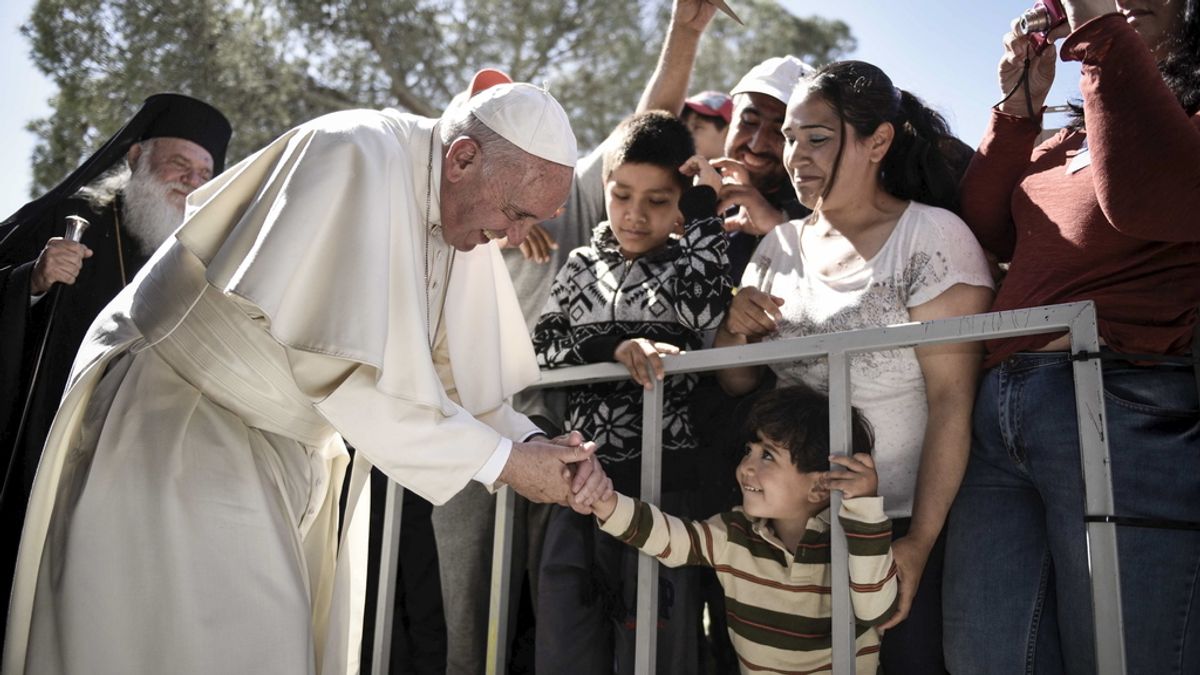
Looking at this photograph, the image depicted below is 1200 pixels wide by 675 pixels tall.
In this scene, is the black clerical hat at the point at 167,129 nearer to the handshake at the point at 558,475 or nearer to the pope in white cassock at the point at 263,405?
the pope in white cassock at the point at 263,405

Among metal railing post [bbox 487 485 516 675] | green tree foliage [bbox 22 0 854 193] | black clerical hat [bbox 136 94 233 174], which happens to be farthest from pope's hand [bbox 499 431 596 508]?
green tree foliage [bbox 22 0 854 193]

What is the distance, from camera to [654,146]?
350 centimetres

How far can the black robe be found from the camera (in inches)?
133

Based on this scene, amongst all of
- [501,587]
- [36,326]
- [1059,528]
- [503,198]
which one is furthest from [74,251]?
[1059,528]

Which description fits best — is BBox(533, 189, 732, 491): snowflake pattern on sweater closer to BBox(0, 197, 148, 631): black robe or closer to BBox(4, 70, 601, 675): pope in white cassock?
BBox(4, 70, 601, 675): pope in white cassock

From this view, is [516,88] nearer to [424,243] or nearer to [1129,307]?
[424,243]

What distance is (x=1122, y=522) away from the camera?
7.16 feet

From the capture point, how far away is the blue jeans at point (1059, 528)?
2.20 m

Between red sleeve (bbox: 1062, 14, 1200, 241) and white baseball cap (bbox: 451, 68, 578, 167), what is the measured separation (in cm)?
133

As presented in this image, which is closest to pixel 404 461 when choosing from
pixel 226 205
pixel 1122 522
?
pixel 226 205

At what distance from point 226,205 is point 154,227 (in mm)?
2079

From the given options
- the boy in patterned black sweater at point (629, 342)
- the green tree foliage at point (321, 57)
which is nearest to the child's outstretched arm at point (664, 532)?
the boy in patterned black sweater at point (629, 342)

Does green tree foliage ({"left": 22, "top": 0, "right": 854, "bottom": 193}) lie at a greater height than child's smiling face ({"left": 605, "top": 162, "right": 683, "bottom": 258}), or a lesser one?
greater

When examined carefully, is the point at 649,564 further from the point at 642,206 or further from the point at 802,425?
the point at 642,206
